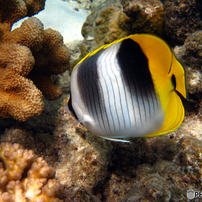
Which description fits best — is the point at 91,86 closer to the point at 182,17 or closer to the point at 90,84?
the point at 90,84

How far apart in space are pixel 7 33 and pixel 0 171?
1.76m

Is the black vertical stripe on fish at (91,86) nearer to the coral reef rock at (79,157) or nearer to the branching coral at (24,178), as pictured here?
the coral reef rock at (79,157)

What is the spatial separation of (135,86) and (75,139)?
1304mm

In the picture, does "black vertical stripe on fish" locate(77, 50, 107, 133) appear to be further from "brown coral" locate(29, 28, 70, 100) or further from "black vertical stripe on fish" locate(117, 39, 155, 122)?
"brown coral" locate(29, 28, 70, 100)

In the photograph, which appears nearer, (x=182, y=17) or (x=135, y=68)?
(x=135, y=68)

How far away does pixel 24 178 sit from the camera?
177 centimetres

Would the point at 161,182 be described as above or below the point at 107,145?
above

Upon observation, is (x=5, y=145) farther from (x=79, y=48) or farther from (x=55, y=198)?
(x=79, y=48)

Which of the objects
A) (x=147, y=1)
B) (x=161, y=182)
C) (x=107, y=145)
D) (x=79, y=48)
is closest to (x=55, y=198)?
(x=107, y=145)

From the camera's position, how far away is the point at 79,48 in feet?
13.4

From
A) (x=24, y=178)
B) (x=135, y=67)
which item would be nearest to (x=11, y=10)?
(x=135, y=67)

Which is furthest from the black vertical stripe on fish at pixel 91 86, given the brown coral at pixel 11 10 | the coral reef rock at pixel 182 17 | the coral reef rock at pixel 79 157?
the coral reef rock at pixel 182 17

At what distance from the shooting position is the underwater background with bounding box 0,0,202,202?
5.23ft

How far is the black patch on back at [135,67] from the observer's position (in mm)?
1123
